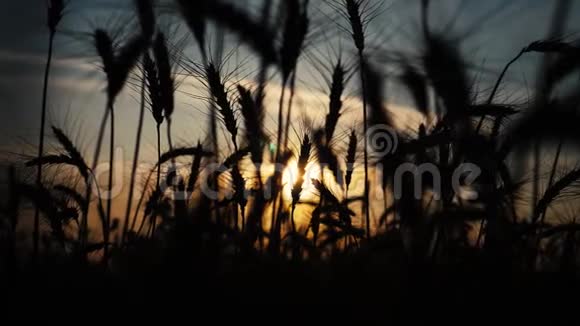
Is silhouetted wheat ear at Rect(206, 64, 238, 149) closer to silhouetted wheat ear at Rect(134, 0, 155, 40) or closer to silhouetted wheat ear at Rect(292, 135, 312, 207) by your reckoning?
silhouetted wheat ear at Rect(292, 135, 312, 207)

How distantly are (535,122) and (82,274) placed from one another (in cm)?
239

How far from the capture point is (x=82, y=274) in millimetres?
2188

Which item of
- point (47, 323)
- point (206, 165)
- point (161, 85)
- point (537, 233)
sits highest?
point (161, 85)

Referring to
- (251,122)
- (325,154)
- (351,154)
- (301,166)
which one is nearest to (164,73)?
(251,122)

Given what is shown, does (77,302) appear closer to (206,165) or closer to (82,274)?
(82,274)

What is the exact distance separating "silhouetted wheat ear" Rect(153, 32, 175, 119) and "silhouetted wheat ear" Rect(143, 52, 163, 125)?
0.04 meters

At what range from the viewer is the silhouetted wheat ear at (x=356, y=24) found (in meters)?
3.84

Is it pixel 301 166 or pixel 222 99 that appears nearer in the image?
pixel 222 99

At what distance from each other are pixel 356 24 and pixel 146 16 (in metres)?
1.93

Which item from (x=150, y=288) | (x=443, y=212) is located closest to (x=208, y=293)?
(x=150, y=288)

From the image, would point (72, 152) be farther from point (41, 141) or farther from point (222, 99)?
point (222, 99)

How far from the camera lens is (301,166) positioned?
3764 mm

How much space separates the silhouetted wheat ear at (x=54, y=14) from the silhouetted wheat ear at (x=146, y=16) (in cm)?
83

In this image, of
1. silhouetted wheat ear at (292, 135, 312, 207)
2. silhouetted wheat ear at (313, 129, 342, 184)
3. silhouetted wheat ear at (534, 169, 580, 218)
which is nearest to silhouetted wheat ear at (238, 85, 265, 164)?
silhouetted wheat ear at (292, 135, 312, 207)
